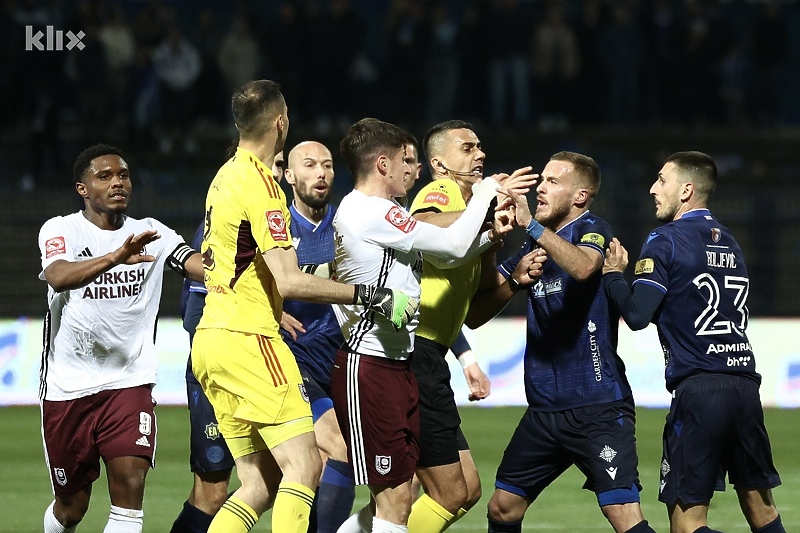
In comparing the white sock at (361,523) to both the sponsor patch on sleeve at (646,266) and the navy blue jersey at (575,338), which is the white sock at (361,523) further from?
the sponsor patch on sleeve at (646,266)

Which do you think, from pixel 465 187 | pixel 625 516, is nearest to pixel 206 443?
pixel 465 187

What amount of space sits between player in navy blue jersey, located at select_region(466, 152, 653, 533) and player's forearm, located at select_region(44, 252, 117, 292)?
2005 mm

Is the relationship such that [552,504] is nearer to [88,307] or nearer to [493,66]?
[88,307]

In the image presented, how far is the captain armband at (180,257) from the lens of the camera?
6730mm

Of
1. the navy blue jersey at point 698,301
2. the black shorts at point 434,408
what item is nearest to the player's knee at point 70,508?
the black shorts at point 434,408

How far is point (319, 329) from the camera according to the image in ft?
24.3

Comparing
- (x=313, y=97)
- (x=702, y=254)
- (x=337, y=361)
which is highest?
(x=313, y=97)

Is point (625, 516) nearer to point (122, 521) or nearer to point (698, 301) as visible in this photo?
point (698, 301)

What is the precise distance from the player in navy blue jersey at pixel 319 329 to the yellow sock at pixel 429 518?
58cm

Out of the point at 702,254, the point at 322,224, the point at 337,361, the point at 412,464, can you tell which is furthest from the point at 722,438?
the point at 322,224

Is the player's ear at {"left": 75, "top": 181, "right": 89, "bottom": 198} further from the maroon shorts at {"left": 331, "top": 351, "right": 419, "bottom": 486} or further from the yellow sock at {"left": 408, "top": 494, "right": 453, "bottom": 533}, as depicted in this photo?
the yellow sock at {"left": 408, "top": 494, "right": 453, "bottom": 533}

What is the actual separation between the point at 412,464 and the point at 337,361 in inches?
23.8

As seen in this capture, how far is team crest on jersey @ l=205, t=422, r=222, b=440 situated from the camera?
271 inches

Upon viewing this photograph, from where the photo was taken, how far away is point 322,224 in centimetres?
766
